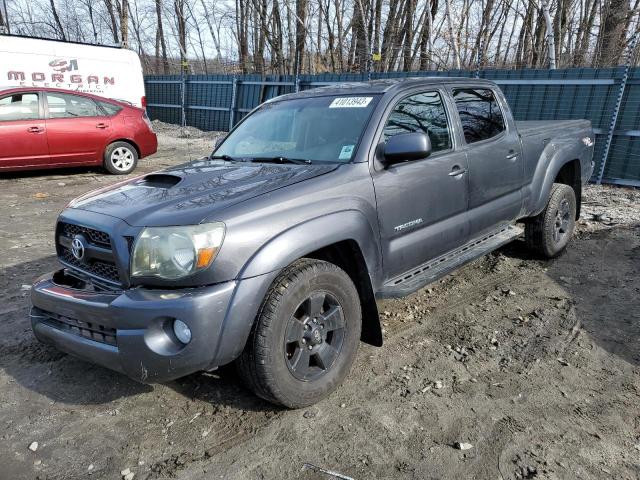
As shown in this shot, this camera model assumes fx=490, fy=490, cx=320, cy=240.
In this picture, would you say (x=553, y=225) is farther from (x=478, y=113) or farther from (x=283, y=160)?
(x=283, y=160)

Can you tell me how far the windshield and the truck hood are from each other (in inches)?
8.0

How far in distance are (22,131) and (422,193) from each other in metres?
7.78

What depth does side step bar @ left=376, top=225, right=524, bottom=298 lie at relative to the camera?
319 cm

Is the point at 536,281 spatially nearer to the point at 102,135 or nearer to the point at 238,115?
the point at 102,135

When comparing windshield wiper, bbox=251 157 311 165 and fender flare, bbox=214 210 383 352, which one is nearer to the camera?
fender flare, bbox=214 210 383 352

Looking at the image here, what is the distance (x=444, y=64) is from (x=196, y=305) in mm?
18134

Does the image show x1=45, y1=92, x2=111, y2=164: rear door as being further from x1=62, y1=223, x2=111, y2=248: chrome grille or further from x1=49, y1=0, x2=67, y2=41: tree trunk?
x1=49, y1=0, x2=67, y2=41: tree trunk

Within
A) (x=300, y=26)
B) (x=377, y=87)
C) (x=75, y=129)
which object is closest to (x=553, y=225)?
(x=377, y=87)

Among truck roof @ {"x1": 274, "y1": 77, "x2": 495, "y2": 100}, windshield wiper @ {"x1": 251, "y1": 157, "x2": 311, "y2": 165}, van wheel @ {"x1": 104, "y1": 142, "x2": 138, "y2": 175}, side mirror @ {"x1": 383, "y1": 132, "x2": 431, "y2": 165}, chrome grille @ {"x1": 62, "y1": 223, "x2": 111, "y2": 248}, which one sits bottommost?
van wheel @ {"x1": 104, "y1": 142, "x2": 138, "y2": 175}

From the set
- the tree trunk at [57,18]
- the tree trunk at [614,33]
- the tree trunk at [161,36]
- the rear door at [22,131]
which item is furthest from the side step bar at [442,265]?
the tree trunk at [57,18]

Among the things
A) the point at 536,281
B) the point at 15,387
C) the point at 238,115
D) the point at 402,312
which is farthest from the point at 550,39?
the point at 15,387

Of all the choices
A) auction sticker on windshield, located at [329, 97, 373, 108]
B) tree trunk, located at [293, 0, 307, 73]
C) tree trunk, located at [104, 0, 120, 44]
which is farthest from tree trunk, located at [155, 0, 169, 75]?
auction sticker on windshield, located at [329, 97, 373, 108]

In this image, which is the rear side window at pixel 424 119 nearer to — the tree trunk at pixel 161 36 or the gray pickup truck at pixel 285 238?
the gray pickup truck at pixel 285 238

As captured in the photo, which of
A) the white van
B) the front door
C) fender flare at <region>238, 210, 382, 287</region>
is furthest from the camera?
the white van
